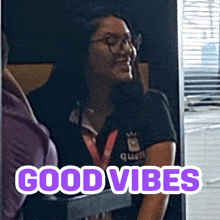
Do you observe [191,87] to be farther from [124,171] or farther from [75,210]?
[75,210]

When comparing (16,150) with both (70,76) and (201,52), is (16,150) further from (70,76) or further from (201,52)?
(201,52)

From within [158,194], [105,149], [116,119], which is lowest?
[158,194]

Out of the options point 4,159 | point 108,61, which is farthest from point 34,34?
point 4,159

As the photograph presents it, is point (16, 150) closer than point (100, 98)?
Yes

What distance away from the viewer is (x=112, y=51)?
248 centimetres

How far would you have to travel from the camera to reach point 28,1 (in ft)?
7.73

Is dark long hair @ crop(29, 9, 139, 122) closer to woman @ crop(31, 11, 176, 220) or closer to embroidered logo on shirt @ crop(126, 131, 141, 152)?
woman @ crop(31, 11, 176, 220)

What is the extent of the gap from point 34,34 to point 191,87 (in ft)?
3.03

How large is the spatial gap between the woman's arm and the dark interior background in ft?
0.15

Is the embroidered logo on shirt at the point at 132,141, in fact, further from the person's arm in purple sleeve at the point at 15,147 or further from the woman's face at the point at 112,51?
the person's arm in purple sleeve at the point at 15,147

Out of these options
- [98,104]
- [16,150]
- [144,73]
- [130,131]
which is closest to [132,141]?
[130,131]

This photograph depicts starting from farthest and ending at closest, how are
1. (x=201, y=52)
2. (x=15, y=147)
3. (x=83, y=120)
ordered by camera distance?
1. (x=201, y=52)
2. (x=83, y=120)
3. (x=15, y=147)

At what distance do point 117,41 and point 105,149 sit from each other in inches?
22.5

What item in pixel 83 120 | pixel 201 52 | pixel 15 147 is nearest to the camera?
pixel 15 147
